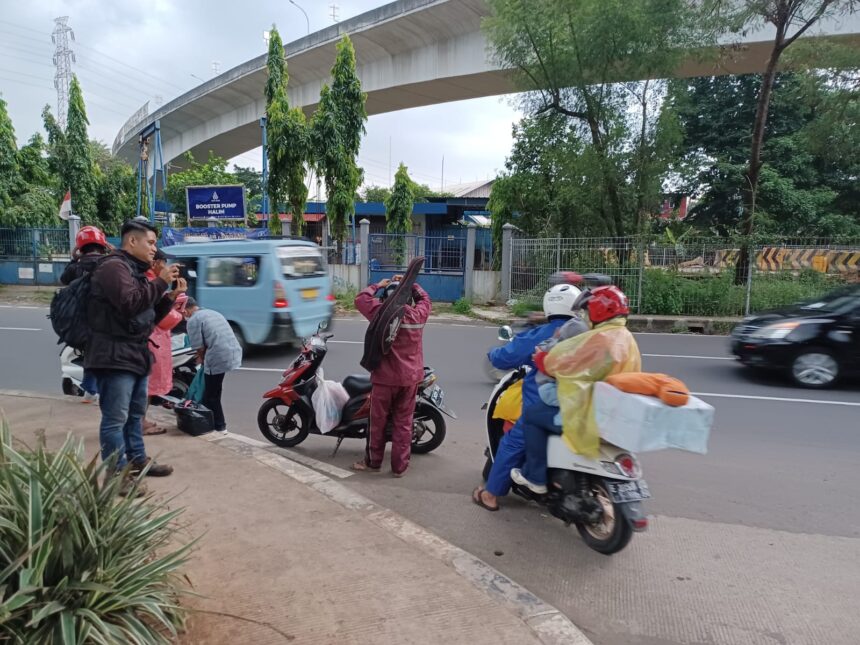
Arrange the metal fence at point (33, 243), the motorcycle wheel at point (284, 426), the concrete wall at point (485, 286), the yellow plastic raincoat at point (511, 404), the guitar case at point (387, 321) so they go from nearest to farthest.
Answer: the yellow plastic raincoat at point (511, 404) < the guitar case at point (387, 321) < the motorcycle wheel at point (284, 426) < the concrete wall at point (485, 286) < the metal fence at point (33, 243)

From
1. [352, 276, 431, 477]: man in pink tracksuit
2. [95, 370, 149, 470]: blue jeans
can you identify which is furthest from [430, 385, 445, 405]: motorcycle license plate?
[95, 370, 149, 470]: blue jeans

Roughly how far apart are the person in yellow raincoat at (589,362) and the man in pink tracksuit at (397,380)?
3.93ft

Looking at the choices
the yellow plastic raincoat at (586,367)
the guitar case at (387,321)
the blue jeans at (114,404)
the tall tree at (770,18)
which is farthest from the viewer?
the tall tree at (770,18)

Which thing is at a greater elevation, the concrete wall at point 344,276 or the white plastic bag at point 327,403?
the concrete wall at point 344,276

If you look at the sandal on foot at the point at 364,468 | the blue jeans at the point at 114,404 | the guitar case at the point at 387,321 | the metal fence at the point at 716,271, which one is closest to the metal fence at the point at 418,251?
the metal fence at the point at 716,271

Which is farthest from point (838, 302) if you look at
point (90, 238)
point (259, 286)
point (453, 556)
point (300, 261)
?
point (90, 238)

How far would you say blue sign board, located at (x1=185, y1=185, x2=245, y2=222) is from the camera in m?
19.5

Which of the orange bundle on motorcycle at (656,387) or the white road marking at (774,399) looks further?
the white road marking at (774,399)

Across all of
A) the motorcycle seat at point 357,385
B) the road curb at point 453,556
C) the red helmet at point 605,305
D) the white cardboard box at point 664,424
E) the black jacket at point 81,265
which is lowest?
the road curb at point 453,556

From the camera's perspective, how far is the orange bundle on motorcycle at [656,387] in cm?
294

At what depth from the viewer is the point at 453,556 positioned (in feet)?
10.6

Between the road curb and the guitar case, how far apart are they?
893 mm

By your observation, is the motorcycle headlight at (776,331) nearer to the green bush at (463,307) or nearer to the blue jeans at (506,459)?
the blue jeans at (506,459)

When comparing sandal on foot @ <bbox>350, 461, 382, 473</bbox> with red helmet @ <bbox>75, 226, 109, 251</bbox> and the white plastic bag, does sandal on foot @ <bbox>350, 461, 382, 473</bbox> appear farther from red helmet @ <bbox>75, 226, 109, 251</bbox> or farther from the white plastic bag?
red helmet @ <bbox>75, 226, 109, 251</bbox>
